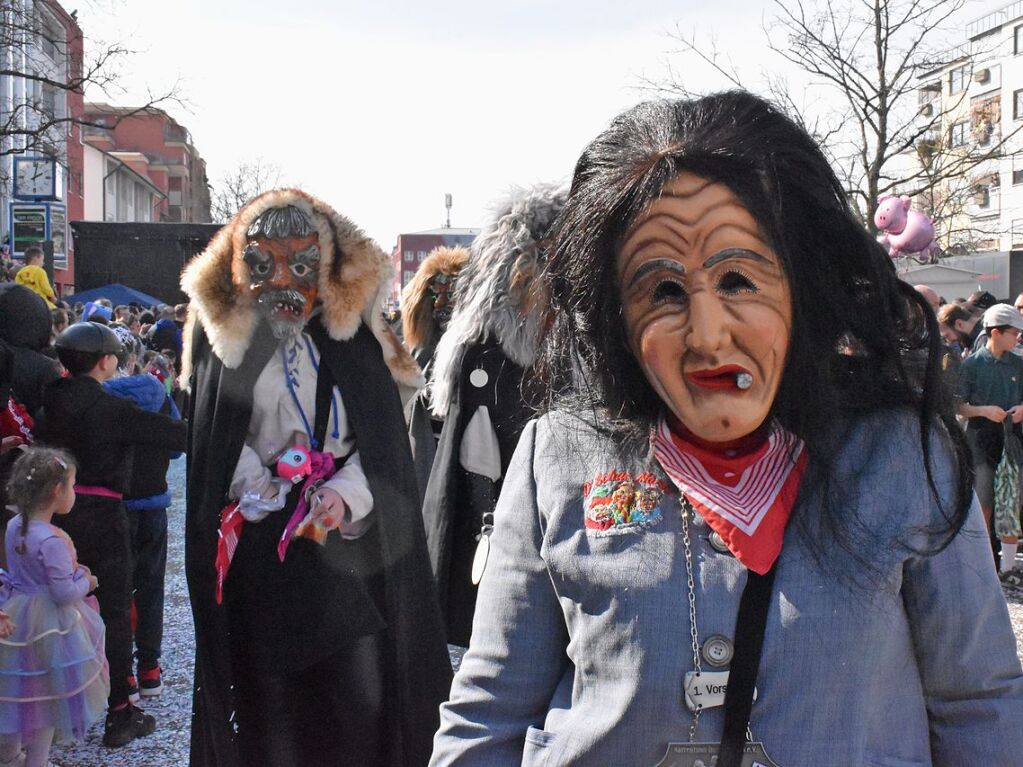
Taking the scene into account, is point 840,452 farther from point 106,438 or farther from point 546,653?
point 106,438

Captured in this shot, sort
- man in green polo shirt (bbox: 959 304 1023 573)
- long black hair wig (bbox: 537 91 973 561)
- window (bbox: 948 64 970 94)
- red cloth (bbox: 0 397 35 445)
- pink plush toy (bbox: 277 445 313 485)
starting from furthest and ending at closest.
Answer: window (bbox: 948 64 970 94), man in green polo shirt (bbox: 959 304 1023 573), red cloth (bbox: 0 397 35 445), pink plush toy (bbox: 277 445 313 485), long black hair wig (bbox: 537 91 973 561)

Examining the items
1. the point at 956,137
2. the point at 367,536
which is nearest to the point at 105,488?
the point at 367,536

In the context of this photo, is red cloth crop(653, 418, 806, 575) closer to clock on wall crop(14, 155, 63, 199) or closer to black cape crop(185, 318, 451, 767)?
black cape crop(185, 318, 451, 767)

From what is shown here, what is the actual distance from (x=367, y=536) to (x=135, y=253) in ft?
69.1

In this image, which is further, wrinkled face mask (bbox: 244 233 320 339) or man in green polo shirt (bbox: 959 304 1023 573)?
man in green polo shirt (bbox: 959 304 1023 573)

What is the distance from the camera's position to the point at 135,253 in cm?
2306

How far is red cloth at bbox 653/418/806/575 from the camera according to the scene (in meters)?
1.43

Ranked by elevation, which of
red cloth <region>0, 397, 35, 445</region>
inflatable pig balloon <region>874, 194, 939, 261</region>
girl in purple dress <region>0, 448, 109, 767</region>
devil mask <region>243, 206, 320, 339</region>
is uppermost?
inflatable pig balloon <region>874, 194, 939, 261</region>

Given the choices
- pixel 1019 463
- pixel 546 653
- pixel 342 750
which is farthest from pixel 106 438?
pixel 1019 463

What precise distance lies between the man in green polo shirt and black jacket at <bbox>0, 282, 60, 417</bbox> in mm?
5560

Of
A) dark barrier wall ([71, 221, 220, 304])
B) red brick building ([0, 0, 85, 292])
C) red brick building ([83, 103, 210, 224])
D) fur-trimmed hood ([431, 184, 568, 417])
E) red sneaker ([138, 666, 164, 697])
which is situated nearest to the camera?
fur-trimmed hood ([431, 184, 568, 417])

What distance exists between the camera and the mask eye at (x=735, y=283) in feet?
4.93

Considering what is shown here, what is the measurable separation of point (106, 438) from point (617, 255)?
3.58 metres

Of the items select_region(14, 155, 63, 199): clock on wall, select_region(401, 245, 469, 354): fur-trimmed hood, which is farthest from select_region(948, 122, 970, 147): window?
select_region(14, 155, 63, 199): clock on wall
